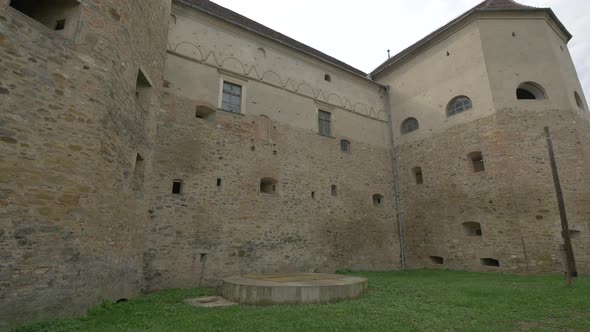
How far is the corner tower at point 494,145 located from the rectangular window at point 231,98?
8.27m

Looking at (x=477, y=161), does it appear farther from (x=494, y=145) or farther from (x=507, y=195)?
(x=507, y=195)

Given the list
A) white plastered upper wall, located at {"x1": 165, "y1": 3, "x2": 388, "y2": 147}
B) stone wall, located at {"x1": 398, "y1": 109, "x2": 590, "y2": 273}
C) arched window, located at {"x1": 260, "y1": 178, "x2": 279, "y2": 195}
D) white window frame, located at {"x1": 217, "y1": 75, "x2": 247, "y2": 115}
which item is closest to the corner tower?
stone wall, located at {"x1": 398, "y1": 109, "x2": 590, "y2": 273}

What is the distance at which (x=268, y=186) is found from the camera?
11.6 metres

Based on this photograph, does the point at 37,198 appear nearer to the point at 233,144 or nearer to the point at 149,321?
the point at 149,321

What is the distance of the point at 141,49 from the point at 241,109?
4.18 m

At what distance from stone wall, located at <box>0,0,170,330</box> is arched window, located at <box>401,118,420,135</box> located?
12.2m

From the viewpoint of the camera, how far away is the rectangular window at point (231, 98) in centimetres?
1116

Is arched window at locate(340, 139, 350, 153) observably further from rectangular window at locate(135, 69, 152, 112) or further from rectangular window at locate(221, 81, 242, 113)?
rectangular window at locate(135, 69, 152, 112)

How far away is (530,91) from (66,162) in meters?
15.5

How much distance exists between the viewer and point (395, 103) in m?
16.0

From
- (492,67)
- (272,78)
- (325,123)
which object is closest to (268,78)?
(272,78)

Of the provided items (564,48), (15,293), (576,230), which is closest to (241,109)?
(15,293)

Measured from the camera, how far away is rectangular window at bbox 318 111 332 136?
44.6 ft

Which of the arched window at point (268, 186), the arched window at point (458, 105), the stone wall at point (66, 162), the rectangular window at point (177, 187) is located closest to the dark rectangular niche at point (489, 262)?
the arched window at point (458, 105)
